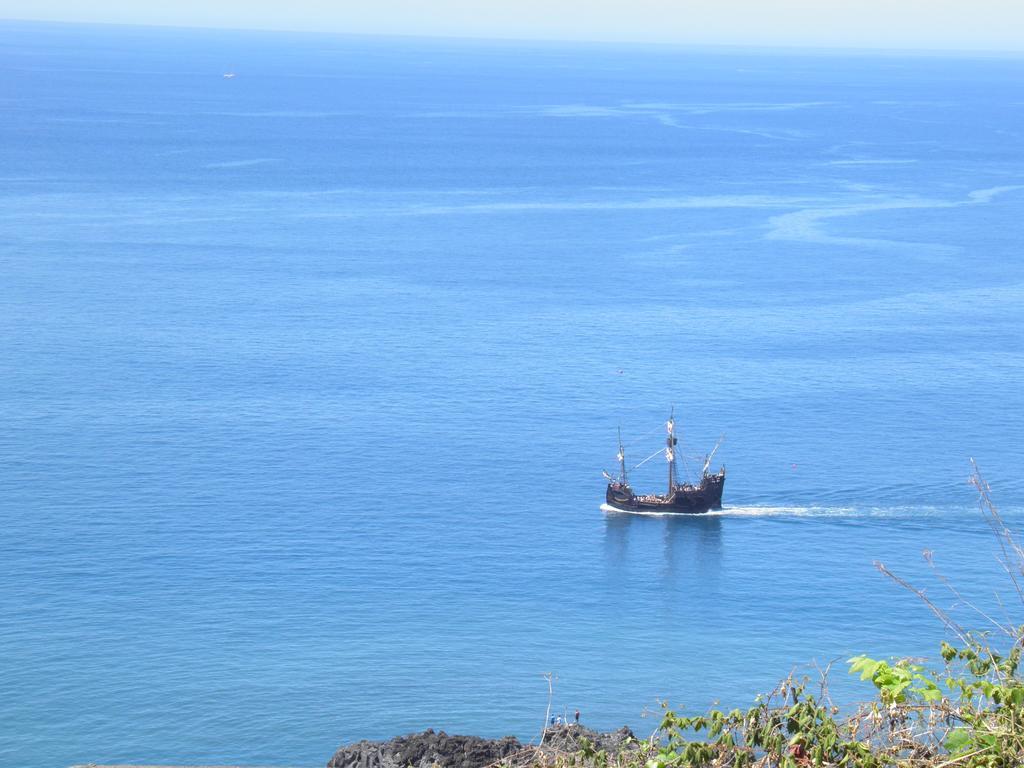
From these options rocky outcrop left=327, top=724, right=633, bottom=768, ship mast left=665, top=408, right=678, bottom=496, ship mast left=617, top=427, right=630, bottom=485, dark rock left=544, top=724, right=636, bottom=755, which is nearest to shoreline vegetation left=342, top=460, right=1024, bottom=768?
dark rock left=544, top=724, right=636, bottom=755

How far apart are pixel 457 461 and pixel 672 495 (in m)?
11.9

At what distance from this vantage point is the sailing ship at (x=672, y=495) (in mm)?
71562

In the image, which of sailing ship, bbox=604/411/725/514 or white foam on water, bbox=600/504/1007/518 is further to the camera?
sailing ship, bbox=604/411/725/514

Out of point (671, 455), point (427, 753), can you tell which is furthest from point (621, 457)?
point (427, 753)

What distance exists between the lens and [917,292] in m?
116

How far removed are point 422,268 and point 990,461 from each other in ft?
190

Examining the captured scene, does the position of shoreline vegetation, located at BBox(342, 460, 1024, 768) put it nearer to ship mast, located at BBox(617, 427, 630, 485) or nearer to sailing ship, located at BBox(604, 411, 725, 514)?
sailing ship, located at BBox(604, 411, 725, 514)

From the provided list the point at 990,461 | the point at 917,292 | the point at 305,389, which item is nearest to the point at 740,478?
the point at 990,461

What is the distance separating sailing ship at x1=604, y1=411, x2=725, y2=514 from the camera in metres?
71.6

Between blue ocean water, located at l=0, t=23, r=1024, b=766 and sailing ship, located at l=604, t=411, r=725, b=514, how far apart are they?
2.95 feet

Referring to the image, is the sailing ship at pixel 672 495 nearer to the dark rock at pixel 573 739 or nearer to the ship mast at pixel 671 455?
the ship mast at pixel 671 455

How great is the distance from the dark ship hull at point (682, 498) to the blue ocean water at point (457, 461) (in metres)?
0.83

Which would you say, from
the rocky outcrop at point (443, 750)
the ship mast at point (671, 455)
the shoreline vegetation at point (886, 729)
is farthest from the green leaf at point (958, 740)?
the ship mast at point (671, 455)

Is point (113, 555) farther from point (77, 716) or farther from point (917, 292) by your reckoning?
point (917, 292)
